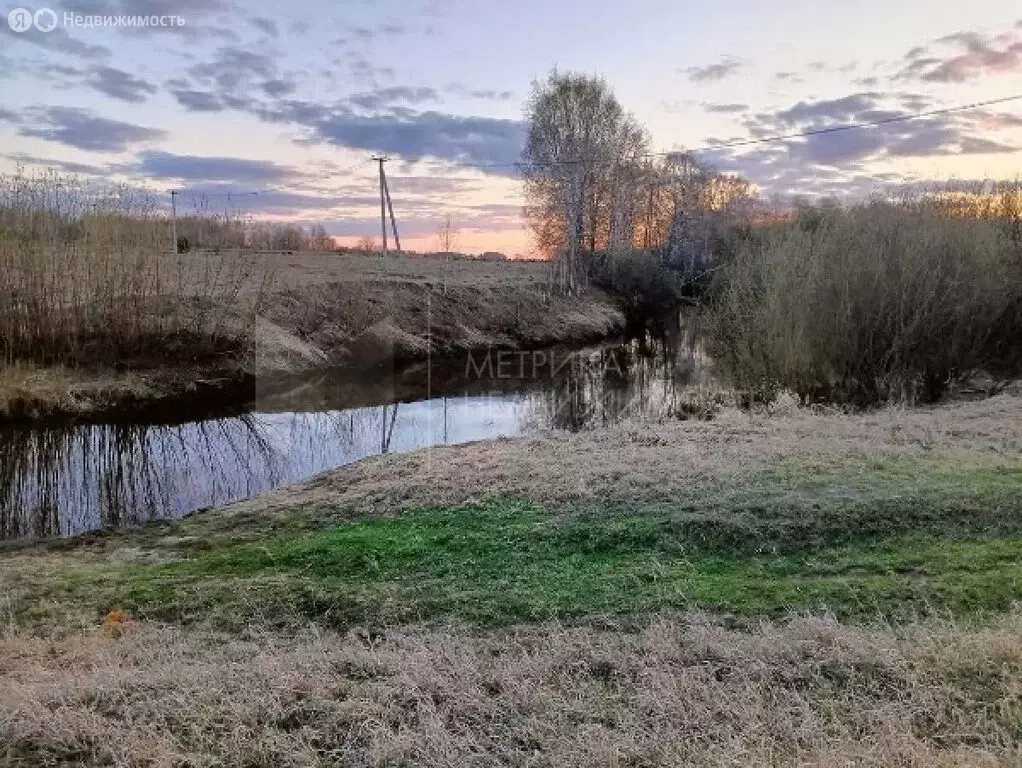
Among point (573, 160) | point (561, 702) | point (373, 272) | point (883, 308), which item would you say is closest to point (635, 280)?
point (573, 160)

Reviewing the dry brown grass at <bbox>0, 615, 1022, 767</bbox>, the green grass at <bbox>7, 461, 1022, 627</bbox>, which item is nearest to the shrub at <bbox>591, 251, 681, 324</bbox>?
the green grass at <bbox>7, 461, 1022, 627</bbox>

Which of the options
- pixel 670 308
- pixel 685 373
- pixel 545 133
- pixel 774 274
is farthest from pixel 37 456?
pixel 670 308

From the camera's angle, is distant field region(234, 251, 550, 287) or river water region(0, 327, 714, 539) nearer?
river water region(0, 327, 714, 539)

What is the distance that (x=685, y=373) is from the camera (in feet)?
67.1

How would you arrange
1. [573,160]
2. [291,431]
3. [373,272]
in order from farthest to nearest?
[573,160] < [373,272] < [291,431]

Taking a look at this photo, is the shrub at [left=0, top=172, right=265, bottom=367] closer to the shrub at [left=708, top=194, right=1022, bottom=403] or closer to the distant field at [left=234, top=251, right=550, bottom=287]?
the distant field at [left=234, top=251, right=550, bottom=287]

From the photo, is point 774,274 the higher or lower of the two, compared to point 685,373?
higher

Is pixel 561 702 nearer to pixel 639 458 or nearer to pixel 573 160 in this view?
pixel 639 458

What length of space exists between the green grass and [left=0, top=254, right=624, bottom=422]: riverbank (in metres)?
9.62

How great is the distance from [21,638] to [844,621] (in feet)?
17.3

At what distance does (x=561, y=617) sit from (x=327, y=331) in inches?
709

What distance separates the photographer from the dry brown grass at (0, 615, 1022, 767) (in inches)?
121

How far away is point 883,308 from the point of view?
12969 millimetres

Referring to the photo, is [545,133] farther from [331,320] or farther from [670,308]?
[331,320]
